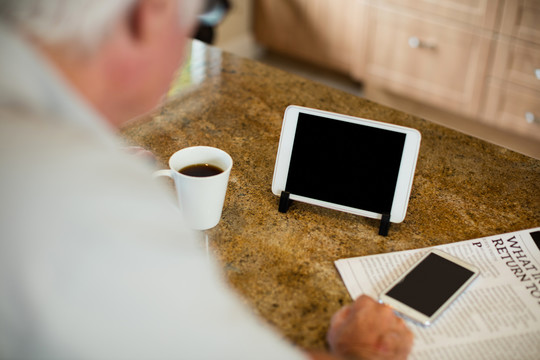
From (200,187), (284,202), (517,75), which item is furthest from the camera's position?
(517,75)

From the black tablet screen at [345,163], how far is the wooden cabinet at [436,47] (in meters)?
1.84

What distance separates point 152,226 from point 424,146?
873 mm

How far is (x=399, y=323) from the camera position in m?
0.89

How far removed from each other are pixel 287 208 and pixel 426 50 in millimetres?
2120

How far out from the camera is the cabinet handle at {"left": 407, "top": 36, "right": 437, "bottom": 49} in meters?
2.95

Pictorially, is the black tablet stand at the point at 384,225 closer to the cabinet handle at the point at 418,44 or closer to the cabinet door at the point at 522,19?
the cabinet door at the point at 522,19

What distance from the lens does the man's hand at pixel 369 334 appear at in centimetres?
85

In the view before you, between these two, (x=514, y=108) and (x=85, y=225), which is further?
(x=514, y=108)

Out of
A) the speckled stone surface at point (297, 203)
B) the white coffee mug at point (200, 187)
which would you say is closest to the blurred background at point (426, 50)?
the speckled stone surface at point (297, 203)

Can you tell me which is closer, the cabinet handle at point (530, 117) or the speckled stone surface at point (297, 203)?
the speckled stone surface at point (297, 203)

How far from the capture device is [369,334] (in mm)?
872

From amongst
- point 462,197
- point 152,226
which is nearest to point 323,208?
point 462,197

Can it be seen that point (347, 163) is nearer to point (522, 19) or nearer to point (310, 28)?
point (522, 19)

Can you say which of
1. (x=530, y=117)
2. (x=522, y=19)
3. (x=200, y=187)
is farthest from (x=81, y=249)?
(x=530, y=117)
